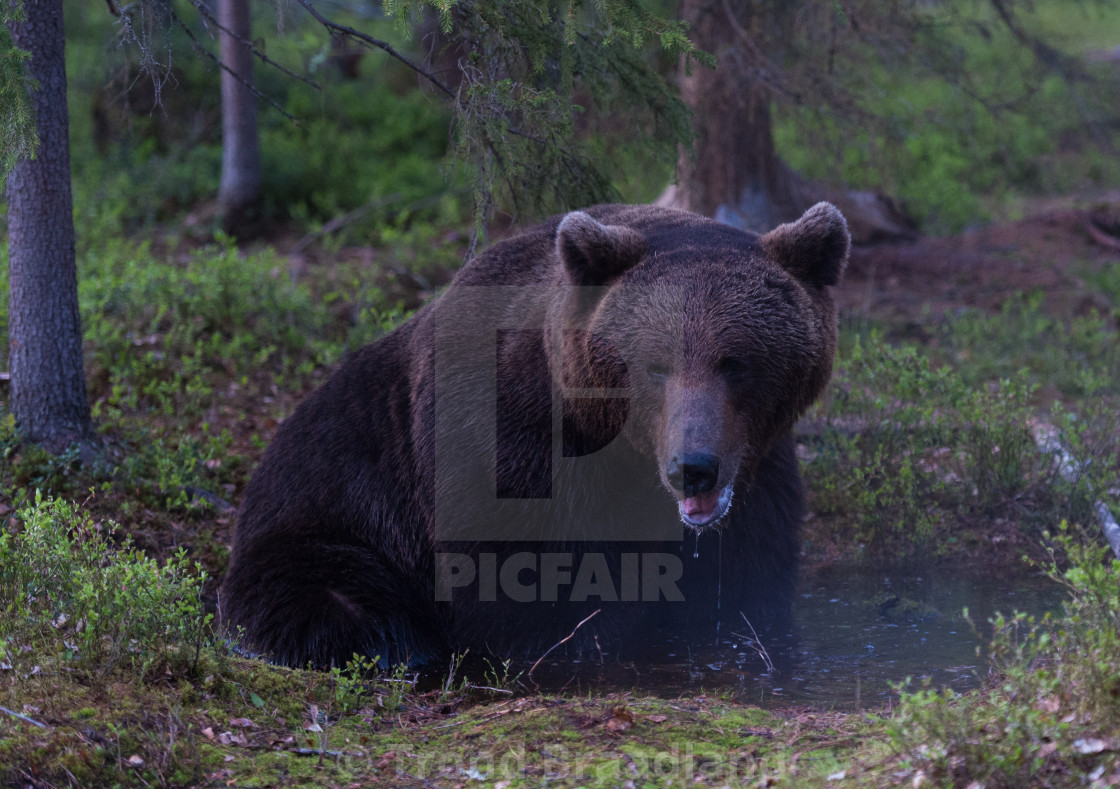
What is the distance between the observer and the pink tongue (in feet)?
14.5

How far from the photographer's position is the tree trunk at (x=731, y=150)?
31.3 feet

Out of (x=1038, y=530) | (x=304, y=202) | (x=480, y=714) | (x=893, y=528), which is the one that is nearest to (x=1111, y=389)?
(x=1038, y=530)

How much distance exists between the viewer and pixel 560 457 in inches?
197

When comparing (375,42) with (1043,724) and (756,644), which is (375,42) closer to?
(756,644)

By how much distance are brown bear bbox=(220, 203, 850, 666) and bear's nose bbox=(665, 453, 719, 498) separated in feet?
0.04

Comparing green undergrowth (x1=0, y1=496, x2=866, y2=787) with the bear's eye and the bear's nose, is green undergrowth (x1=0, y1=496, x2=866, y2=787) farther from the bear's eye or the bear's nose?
the bear's eye

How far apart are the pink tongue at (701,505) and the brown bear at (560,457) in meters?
0.01

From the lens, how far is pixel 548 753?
378cm

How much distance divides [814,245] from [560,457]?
152 centimetres

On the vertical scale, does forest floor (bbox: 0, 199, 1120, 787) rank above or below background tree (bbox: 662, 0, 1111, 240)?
below

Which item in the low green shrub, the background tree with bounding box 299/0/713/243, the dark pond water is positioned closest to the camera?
the low green shrub

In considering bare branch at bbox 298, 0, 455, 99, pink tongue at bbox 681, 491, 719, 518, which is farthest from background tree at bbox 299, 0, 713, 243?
pink tongue at bbox 681, 491, 719, 518

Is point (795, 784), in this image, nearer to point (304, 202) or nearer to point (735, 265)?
point (735, 265)

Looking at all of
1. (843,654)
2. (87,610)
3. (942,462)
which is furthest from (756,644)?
(87,610)
